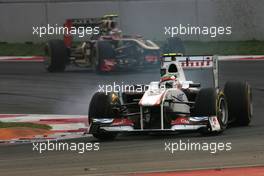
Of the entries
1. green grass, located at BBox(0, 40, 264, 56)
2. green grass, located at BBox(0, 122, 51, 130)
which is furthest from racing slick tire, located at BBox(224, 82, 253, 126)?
green grass, located at BBox(0, 40, 264, 56)

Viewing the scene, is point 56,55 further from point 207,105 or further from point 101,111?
point 207,105

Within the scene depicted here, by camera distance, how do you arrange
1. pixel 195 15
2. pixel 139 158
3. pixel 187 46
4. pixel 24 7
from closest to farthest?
pixel 139 158 < pixel 187 46 < pixel 195 15 < pixel 24 7

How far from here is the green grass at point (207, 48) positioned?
2698 centimetres

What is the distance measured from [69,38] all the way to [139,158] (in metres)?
14.4

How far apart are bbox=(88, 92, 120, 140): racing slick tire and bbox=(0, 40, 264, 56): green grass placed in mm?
13572

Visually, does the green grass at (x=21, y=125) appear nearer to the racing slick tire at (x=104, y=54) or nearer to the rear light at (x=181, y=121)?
the rear light at (x=181, y=121)

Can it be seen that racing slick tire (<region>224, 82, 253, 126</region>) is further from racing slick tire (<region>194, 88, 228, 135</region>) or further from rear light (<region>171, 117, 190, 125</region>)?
rear light (<region>171, 117, 190, 125</region>)

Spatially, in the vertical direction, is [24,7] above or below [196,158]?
Answer: above

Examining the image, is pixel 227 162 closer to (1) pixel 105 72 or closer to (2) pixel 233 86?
(2) pixel 233 86

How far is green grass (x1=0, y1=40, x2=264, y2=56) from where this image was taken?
27.0 meters

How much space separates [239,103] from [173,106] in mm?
1498

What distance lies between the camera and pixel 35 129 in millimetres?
13672

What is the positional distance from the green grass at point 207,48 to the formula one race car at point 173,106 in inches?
494

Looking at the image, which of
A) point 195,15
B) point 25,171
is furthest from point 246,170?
point 195,15
